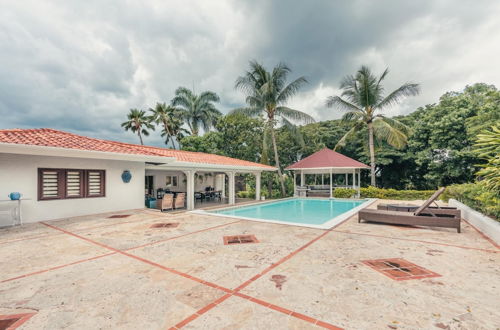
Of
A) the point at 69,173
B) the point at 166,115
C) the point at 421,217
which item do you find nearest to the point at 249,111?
the point at 69,173

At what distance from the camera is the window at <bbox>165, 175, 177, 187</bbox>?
19511 millimetres

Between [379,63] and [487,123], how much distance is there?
9.15 metres

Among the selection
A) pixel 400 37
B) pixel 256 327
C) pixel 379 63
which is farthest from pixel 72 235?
pixel 379 63

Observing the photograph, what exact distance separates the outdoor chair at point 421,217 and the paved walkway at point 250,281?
1.94 ft

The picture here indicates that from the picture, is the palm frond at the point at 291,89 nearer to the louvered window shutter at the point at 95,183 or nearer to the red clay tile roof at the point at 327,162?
the red clay tile roof at the point at 327,162

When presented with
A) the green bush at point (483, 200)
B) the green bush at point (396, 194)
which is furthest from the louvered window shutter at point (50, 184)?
the green bush at point (396, 194)

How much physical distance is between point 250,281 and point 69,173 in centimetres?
1030

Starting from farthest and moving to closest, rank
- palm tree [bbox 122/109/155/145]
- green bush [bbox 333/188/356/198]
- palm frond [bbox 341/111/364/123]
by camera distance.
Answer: palm tree [bbox 122/109/155/145] < palm frond [bbox 341/111/364/123] < green bush [bbox 333/188/356/198]

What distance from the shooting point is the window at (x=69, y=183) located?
929 cm

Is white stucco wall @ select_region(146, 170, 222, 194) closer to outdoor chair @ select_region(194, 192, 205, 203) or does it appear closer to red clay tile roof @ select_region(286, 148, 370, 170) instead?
outdoor chair @ select_region(194, 192, 205, 203)

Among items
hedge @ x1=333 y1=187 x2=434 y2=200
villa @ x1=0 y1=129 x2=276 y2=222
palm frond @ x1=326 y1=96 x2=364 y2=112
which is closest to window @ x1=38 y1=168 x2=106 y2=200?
villa @ x1=0 y1=129 x2=276 y2=222

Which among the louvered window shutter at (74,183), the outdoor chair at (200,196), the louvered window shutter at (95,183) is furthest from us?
the outdoor chair at (200,196)

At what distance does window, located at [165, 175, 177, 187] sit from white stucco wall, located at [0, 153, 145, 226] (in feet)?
23.4

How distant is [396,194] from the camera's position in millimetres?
19219
